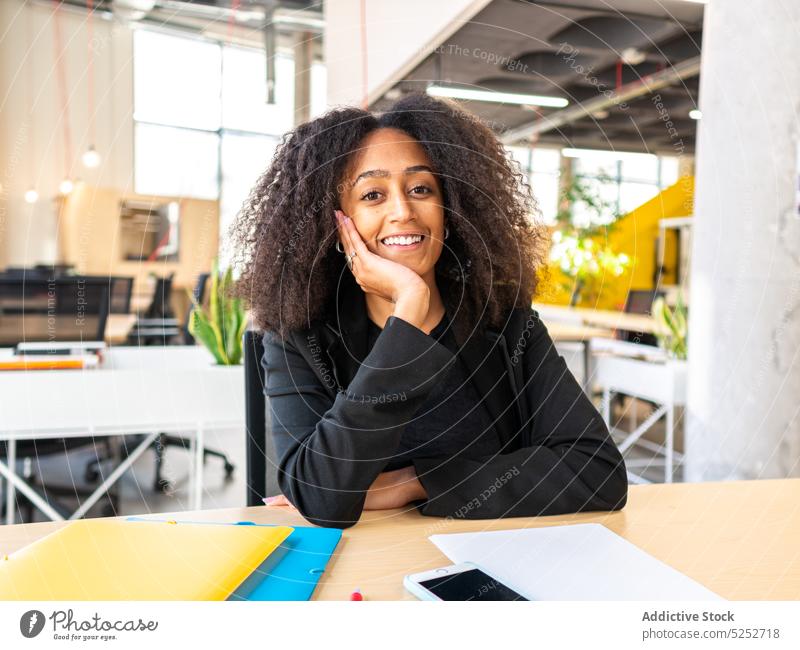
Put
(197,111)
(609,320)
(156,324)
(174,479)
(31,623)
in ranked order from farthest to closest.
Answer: (197,111) < (156,324) < (609,320) < (174,479) < (31,623)

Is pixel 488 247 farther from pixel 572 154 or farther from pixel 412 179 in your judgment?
pixel 572 154

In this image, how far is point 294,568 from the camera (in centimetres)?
65

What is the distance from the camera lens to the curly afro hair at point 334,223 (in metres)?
1.01

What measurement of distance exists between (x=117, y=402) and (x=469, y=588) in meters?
1.30

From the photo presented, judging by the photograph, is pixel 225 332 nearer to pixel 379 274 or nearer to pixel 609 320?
pixel 379 274

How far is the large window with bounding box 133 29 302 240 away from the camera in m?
3.94

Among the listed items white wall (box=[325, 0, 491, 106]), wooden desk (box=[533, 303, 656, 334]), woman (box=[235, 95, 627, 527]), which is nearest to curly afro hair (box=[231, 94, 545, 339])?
woman (box=[235, 95, 627, 527])

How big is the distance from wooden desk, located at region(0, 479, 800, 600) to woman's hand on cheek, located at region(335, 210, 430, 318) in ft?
0.91

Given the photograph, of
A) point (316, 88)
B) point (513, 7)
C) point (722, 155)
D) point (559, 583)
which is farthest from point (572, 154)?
point (559, 583)

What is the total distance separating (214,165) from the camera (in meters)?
7.74

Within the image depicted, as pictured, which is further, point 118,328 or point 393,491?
point 118,328

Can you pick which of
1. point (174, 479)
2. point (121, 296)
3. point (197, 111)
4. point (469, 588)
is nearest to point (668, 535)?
point (469, 588)

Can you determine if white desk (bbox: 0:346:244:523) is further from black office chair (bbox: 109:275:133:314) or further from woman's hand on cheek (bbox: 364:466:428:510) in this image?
black office chair (bbox: 109:275:133:314)

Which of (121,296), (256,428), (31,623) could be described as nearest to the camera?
(31,623)
